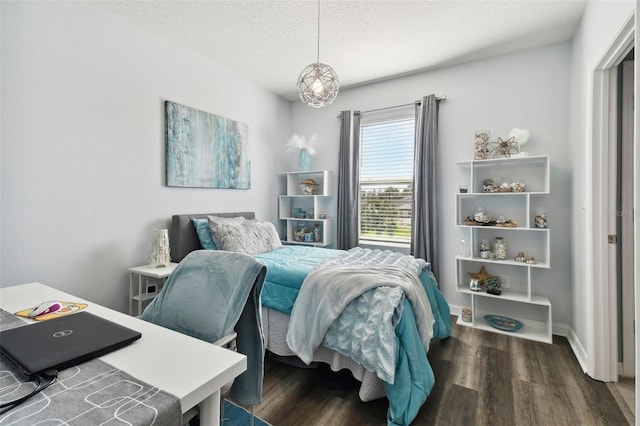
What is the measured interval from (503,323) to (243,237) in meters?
2.69

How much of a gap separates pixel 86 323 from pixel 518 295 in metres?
3.35

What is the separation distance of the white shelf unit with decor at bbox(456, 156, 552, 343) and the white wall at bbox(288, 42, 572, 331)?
0.12 meters

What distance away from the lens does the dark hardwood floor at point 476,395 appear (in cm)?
165

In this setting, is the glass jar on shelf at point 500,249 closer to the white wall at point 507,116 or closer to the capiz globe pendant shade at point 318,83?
the white wall at point 507,116

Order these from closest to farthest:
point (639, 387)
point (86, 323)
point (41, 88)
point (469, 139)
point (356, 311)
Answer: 1. point (86, 323)
2. point (639, 387)
3. point (356, 311)
4. point (41, 88)
5. point (469, 139)

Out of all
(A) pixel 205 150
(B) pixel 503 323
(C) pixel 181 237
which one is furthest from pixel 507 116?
(C) pixel 181 237

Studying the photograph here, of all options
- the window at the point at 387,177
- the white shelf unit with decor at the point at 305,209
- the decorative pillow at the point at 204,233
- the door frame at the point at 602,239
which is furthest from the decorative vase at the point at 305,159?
the door frame at the point at 602,239

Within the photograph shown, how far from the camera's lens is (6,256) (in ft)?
6.19

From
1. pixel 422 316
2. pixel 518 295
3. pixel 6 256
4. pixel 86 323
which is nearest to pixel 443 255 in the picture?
pixel 518 295

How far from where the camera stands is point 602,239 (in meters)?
2.01

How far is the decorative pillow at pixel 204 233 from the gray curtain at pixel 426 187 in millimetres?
2222

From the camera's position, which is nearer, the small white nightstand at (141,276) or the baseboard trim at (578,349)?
the baseboard trim at (578,349)

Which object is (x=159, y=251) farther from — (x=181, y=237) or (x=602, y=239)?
(x=602, y=239)

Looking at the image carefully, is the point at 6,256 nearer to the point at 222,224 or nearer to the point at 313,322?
the point at 222,224
